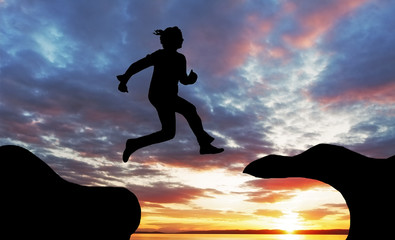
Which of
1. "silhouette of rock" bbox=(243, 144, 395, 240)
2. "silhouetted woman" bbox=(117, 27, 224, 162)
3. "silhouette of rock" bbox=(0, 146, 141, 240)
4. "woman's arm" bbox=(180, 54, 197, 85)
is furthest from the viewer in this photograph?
"woman's arm" bbox=(180, 54, 197, 85)

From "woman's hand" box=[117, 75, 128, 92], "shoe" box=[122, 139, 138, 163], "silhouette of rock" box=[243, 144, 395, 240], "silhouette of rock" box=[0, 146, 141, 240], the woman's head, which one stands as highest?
the woman's head

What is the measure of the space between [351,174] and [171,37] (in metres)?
3.74

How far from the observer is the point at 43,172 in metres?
5.22

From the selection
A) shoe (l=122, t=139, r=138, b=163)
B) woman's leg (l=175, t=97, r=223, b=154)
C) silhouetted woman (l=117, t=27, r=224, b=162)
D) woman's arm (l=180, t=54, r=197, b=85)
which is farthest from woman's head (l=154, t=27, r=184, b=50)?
shoe (l=122, t=139, r=138, b=163)

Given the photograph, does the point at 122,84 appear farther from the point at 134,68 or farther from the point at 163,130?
the point at 163,130

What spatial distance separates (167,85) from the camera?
6.51 metres

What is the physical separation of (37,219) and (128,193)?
1330 millimetres

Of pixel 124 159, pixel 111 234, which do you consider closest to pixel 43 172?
pixel 111 234

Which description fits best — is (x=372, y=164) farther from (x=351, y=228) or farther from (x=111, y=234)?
(x=111, y=234)

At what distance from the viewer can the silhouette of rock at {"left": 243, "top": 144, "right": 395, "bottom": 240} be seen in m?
5.22

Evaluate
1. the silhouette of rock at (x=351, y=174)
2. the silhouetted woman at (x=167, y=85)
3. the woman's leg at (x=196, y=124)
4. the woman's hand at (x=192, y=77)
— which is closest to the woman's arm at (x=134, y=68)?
the silhouetted woman at (x=167, y=85)

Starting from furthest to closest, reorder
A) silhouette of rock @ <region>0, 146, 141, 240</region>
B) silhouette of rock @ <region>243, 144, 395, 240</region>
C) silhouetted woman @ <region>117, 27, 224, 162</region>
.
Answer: silhouetted woman @ <region>117, 27, 224, 162</region>
silhouette of rock @ <region>243, 144, 395, 240</region>
silhouette of rock @ <region>0, 146, 141, 240</region>

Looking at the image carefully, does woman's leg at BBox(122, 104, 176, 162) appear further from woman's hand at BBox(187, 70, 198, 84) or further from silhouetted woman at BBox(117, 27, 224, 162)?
woman's hand at BBox(187, 70, 198, 84)

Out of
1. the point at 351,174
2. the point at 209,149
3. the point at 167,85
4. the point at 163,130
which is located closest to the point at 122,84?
the point at 167,85
